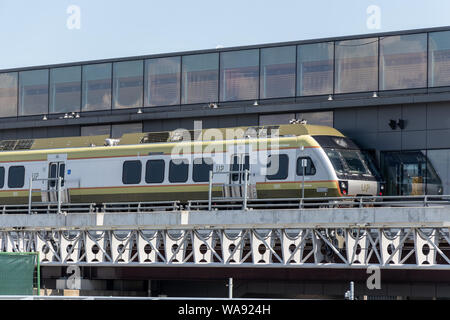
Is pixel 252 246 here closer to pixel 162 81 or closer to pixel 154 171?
pixel 154 171

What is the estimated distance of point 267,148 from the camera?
3662cm

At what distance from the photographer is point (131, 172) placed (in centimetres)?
4044

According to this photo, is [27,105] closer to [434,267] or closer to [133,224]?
[133,224]

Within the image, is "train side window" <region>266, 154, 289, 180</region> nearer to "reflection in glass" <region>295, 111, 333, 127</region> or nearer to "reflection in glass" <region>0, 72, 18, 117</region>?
"reflection in glass" <region>295, 111, 333, 127</region>

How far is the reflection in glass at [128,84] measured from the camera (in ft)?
164

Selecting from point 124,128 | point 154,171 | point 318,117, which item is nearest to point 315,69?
point 318,117

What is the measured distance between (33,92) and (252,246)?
2728 centimetres

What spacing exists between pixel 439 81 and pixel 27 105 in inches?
1027

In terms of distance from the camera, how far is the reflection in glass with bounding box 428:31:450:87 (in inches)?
1594

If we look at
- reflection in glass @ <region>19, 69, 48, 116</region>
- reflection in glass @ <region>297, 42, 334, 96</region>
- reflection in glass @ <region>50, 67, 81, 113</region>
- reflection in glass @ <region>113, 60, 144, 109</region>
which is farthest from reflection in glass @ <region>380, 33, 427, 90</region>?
reflection in glass @ <region>19, 69, 48, 116</region>

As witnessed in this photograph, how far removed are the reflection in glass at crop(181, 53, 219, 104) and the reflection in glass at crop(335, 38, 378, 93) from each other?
7.09m

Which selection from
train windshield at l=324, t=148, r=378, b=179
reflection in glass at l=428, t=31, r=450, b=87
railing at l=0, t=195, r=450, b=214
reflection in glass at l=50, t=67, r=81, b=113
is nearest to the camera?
railing at l=0, t=195, r=450, b=214

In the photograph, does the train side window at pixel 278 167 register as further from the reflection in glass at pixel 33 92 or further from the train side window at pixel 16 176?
the reflection in glass at pixel 33 92
